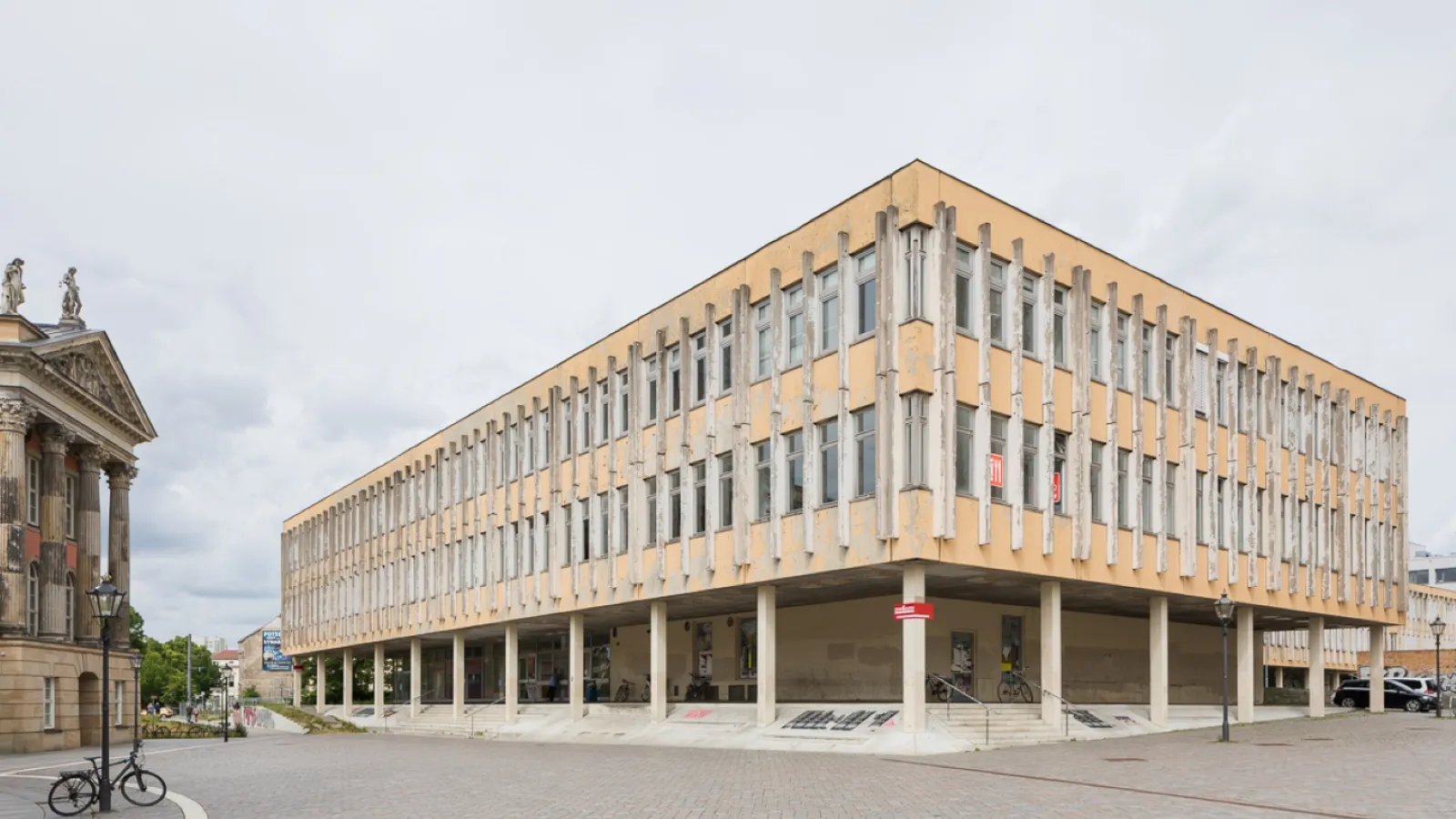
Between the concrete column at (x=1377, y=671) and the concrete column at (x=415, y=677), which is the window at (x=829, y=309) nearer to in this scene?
the concrete column at (x=1377, y=671)

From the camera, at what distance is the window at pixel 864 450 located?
30.7m

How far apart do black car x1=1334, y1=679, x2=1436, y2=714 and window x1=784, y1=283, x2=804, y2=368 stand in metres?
34.3

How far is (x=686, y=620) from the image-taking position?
4728 centimetres

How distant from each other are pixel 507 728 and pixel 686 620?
8224mm

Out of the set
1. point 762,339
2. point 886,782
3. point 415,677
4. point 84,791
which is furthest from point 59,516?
point 886,782

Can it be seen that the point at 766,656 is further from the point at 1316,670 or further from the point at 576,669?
the point at 1316,670

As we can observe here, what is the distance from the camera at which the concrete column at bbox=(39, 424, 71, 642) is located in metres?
50.0

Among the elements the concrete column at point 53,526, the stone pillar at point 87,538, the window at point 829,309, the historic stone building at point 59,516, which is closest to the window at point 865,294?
the window at point 829,309

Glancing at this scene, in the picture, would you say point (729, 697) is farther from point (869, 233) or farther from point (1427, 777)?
point (1427, 777)

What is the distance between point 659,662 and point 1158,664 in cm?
1495

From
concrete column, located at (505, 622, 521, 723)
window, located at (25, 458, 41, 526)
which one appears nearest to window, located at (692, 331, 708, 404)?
concrete column, located at (505, 622, 521, 723)

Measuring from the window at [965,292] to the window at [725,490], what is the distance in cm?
837

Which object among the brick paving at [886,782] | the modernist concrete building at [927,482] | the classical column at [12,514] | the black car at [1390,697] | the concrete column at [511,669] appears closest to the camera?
the brick paving at [886,782]

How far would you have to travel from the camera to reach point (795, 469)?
33281 mm
